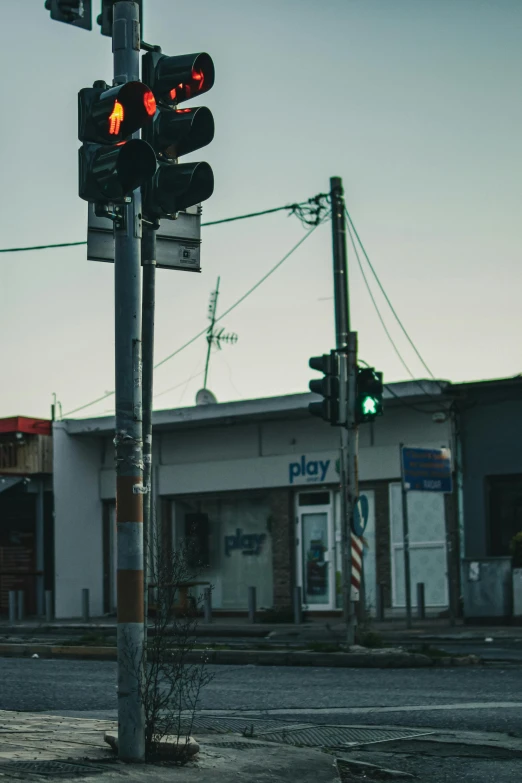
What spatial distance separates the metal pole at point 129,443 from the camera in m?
6.54

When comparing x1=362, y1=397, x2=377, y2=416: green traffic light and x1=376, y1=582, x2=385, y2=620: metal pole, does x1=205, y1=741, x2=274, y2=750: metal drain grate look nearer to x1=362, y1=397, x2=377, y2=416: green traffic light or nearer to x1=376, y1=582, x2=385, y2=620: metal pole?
x1=362, y1=397, x2=377, y2=416: green traffic light

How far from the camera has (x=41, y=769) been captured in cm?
632

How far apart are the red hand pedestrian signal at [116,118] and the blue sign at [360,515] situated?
10375mm

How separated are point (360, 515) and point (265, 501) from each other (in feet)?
38.4

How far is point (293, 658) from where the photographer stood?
602 inches

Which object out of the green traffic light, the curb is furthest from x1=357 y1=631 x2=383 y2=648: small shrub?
the green traffic light

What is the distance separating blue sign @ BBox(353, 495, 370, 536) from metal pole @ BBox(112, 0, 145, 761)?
9798 millimetres

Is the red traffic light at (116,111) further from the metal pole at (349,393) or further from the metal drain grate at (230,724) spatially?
the metal pole at (349,393)

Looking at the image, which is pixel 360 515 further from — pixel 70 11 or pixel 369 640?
pixel 70 11

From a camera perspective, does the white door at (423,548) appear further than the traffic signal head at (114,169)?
Yes

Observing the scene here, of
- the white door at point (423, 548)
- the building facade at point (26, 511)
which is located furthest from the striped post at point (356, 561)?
the building facade at point (26, 511)

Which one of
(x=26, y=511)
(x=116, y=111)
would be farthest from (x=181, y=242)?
(x=26, y=511)

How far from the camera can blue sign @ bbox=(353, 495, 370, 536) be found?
16312 mm

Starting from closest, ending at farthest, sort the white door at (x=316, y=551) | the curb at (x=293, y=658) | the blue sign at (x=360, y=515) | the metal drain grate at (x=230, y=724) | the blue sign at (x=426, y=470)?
the metal drain grate at (x=230, y=724) < the curb at (x=293, y=658) < the blue sign at (x=360, y=515) < the blue sign at (x=426, y=470) < the white door at (x=316, y=551)
